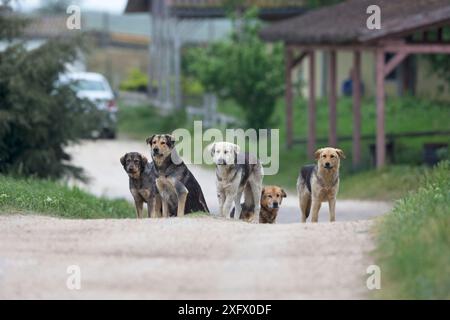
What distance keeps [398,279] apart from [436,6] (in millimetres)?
15758

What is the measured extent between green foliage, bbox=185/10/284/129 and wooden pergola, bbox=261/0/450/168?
330 centimetres

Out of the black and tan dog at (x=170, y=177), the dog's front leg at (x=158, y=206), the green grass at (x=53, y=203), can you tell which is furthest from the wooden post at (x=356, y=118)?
the black and tan dog at (x=170, y=177)

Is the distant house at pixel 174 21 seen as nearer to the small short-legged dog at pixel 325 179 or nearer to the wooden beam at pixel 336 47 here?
the wooden beam at pixel 336 47

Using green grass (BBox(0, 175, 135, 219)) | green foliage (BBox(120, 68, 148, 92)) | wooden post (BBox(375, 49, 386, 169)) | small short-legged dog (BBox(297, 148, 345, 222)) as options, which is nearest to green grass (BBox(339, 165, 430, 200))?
wooden post (BBox(375, 49, 386, 169))

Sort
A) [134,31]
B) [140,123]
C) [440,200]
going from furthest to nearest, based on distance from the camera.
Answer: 1. [134,31]
2. [140,123]
3. [440,200]

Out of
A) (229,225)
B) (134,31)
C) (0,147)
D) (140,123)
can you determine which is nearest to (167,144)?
(229,225)

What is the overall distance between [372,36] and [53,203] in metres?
10.5

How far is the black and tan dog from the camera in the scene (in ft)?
54.3

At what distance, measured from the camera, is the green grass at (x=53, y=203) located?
16.6 meters

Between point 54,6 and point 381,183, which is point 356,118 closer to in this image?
point 381,183

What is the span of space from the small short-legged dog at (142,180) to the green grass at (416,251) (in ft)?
12.9

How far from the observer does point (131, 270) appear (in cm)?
1177

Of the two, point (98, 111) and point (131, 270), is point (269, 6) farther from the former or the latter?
point (131, 270)

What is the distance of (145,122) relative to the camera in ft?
153
